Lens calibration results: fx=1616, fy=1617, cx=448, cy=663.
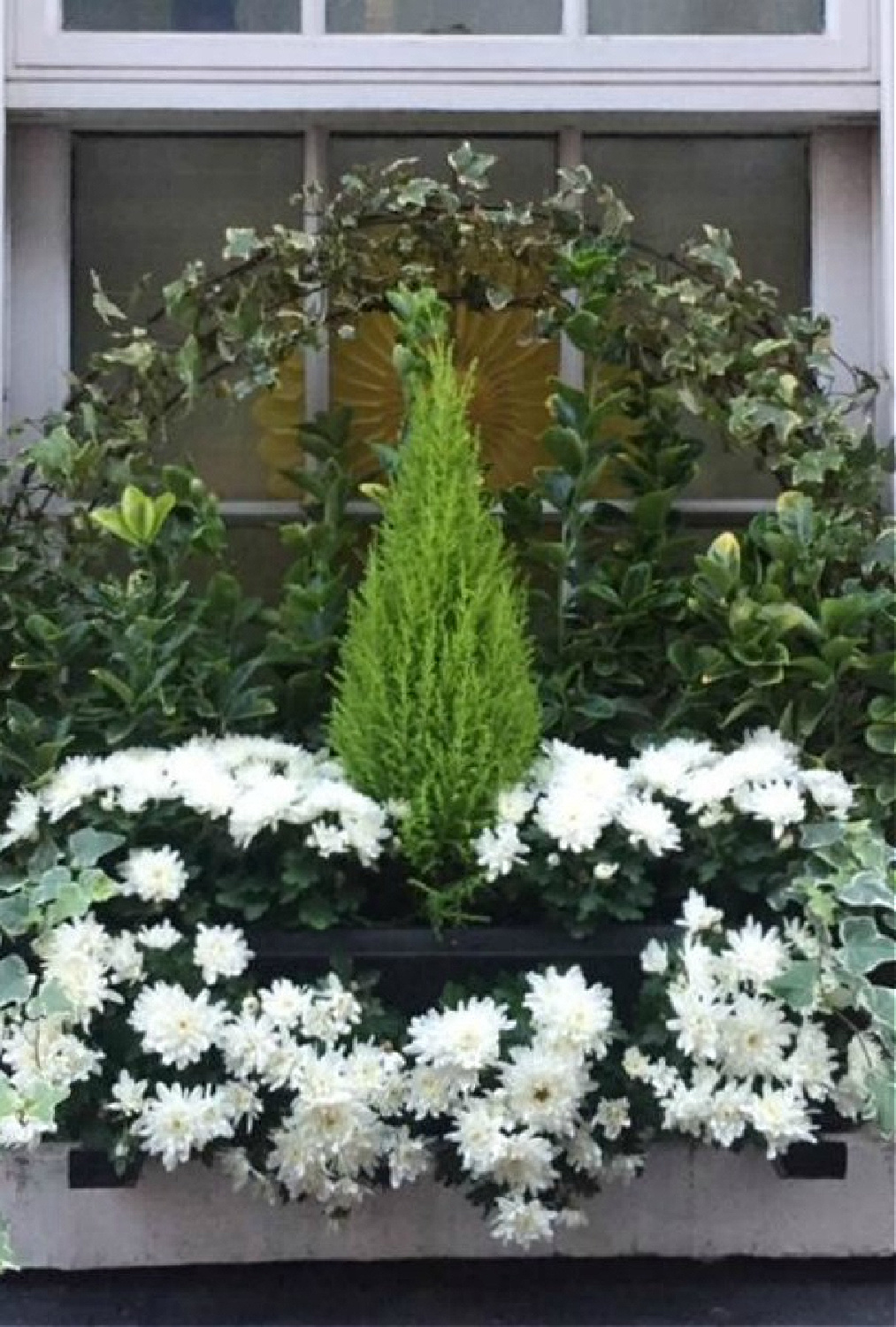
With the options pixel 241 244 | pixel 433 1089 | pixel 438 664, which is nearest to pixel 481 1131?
pixel 433 1089

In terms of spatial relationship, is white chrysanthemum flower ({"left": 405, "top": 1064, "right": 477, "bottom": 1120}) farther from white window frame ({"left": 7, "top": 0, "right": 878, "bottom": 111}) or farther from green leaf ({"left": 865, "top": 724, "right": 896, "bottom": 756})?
white window frame ({"left": 7, "top": 0, "right": 878, "bottom": 111})

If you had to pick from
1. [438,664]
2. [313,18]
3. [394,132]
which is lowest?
[438,664]

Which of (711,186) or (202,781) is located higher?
(711,186)

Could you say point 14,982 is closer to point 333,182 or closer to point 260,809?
point 260,809

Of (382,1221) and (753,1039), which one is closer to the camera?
(753,1039)

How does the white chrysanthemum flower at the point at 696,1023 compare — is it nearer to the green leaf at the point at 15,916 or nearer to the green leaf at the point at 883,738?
the green leaf at the point at 883,738

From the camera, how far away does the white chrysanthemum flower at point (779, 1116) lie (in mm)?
1861

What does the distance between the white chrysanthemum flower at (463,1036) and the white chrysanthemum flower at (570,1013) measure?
0.14 ft

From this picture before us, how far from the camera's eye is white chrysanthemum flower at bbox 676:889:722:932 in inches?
75.1

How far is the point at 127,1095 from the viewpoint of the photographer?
188 centimetres

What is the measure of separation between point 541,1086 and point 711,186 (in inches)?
54.8

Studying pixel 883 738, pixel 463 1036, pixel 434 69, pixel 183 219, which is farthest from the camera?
pixel 183 219

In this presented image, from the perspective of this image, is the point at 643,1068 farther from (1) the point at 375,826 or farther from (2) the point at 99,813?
(2) the point at 99,813

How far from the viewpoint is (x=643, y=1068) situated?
1.89 m
